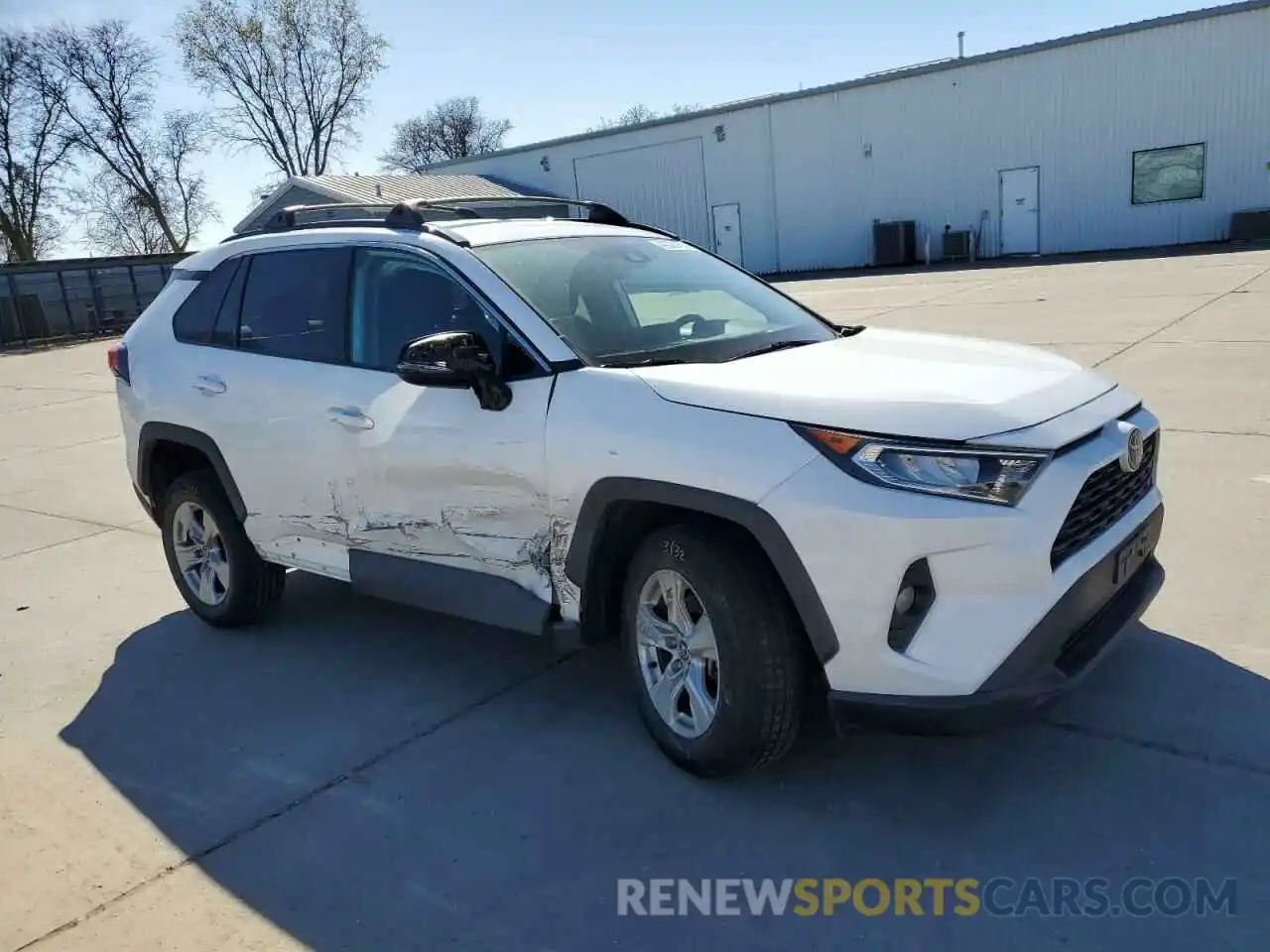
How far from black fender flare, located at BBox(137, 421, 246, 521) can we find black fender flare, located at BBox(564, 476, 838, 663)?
2154 mm

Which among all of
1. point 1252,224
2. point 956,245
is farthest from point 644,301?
point 956,245

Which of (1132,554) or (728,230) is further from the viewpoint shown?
(728,230)

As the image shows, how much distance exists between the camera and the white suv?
8.86 ft

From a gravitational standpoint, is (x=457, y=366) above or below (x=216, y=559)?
above

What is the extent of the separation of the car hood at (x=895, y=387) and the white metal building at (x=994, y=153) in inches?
1029

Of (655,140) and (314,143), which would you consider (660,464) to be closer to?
(655,140)

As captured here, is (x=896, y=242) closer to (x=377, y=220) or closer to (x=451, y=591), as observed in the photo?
(x=377, y=220)

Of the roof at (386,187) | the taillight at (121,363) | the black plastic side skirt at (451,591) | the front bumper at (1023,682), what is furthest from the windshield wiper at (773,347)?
the roof at (386,187)

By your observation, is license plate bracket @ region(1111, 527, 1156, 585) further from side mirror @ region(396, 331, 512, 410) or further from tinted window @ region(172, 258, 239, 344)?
A: tinted window @ region(172, 258, 239, 344)

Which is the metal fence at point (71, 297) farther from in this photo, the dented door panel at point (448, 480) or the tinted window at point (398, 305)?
the dented door panel at point (448, 480)

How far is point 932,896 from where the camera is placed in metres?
2.67

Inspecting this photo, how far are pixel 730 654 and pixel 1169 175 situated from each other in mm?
27678

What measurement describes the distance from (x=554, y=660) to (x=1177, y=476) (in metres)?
3.92

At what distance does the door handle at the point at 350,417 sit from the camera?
3965 millimetres
